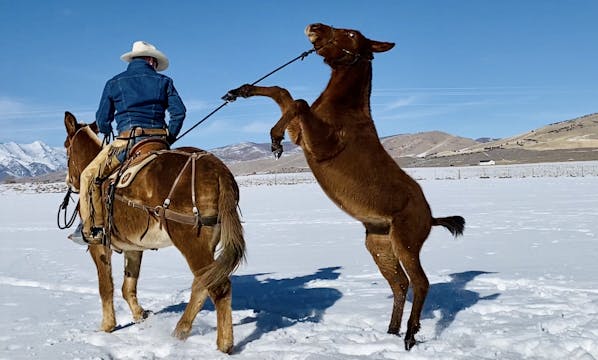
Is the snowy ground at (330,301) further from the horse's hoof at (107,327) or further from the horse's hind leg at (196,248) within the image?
the horse's hind leg at (196,248)

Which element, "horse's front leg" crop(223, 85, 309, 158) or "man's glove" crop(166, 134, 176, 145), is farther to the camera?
"man's glove" crop(166, 134, 176, 145)

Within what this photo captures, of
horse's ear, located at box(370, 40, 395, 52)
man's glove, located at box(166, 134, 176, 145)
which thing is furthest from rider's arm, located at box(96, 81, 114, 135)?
horse's ear, located at box(370, 40, 395, 52)

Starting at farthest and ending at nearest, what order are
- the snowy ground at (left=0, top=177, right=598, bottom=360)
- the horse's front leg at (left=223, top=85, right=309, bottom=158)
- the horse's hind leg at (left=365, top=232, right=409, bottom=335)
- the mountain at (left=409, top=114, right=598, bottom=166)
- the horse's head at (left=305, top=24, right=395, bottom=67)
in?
the mountain at (left=409, top=114, right=598, bottom=166) → the horse's hind leg at (left=365, top=232, right=409, bottom=335) → the snowy ground at (left=0, top=177, right=598, bottom=360) → the horse's head at (left=305, top=24, right=395, bottom=67) → the horse's front leg at (left=223, top=85, right=309, bottom=158)

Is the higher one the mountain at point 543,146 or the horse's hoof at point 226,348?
the mountain at point 543,146

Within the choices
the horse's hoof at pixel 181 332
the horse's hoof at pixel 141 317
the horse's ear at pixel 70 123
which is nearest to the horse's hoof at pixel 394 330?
the horse's hoof at pixel 181 332

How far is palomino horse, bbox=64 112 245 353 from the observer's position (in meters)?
4.47

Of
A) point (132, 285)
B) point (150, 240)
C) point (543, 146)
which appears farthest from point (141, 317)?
point (543, 146)

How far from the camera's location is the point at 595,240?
10.7 metres

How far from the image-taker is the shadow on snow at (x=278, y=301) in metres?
5.52

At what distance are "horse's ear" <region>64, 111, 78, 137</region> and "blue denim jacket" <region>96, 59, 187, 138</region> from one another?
81 centimetres

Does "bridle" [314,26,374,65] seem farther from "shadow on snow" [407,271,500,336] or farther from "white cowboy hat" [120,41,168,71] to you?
"shadow on snow" [407,271,500,336]

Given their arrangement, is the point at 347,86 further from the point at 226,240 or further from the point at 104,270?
the point at 104,270

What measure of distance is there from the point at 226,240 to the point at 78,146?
2.51 meters

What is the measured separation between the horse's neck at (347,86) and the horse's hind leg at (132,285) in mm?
3375
